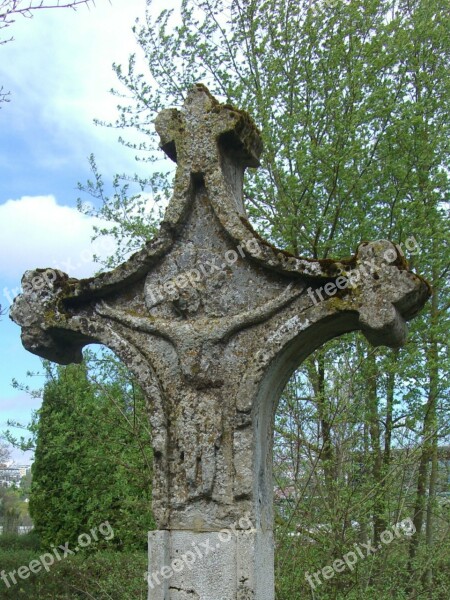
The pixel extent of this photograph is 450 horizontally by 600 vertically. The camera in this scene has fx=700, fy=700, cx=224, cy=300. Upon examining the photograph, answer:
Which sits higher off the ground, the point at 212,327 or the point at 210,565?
the point at 212,327

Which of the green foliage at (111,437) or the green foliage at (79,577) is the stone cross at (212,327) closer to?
the green foliage at (111,437)

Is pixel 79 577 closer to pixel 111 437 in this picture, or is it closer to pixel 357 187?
pixel 111 437

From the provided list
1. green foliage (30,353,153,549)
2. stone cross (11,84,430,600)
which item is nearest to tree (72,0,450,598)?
green foliage (30,353,153,549)

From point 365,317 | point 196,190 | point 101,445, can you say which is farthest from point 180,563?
point 101,445

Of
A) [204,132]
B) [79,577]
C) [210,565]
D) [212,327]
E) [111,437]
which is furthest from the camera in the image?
[79,577]

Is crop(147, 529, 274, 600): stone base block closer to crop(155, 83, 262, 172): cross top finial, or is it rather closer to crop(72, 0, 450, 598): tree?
crop(155, 83, 262, 172): cross top finial

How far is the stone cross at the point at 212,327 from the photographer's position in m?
3.47

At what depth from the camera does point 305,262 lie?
3645mm

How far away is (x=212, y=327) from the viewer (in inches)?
148

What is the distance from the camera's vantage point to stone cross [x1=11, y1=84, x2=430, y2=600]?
3473mm

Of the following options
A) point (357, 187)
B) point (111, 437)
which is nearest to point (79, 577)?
point (111, 437)

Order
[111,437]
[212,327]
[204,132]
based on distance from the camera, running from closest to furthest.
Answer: [212,327], [204,132], [111,437]

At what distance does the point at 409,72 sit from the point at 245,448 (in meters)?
9.45

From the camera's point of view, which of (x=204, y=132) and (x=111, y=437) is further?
(x=111, y=437)
